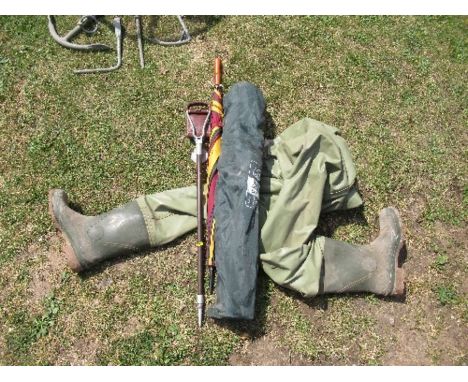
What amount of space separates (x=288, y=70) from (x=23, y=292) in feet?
12.3

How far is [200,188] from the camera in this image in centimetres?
486

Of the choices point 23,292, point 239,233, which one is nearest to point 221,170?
point 239,233

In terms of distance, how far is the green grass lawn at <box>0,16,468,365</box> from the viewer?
473 cm

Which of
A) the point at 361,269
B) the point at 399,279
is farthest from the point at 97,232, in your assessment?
the point at 399,279

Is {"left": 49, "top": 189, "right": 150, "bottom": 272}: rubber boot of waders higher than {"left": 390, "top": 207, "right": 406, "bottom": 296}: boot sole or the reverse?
higher

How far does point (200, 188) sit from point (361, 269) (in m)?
1.73

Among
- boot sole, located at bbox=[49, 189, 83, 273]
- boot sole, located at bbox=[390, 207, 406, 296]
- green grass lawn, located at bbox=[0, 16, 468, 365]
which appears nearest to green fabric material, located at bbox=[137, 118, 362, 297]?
green grass lawn, located at bbox=[0, 16, 468, 365]

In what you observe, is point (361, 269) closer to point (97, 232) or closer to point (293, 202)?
point (293, 202)

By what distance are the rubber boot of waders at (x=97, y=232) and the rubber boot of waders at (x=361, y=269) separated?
177cm

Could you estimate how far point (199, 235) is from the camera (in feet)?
15.7

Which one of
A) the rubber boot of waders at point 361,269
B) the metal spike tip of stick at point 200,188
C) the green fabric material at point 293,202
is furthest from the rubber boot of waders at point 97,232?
the rubber boot of waders at point 361,269

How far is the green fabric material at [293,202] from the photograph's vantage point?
4605 mm

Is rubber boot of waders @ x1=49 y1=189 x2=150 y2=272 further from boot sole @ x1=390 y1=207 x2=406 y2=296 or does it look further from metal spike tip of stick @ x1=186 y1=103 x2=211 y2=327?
boot sole @ x1=390 y1=207 x2=406 y2=296

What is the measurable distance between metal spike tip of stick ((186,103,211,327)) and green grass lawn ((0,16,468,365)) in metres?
0.17
